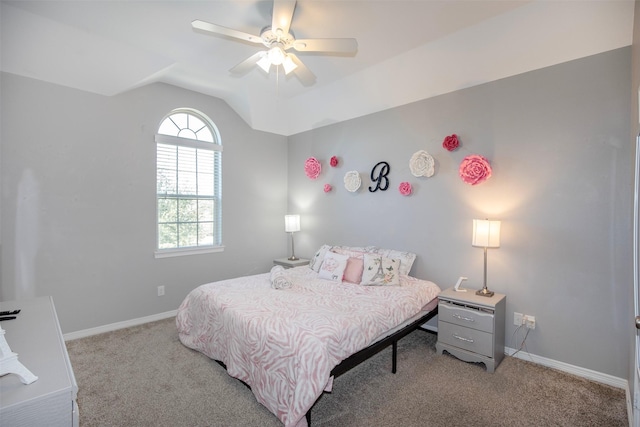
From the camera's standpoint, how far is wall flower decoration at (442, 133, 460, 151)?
9.96 feet

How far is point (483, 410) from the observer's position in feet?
6.61

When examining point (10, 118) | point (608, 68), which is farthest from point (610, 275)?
point (10, 118)

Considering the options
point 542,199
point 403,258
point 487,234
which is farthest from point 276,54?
point 542,199

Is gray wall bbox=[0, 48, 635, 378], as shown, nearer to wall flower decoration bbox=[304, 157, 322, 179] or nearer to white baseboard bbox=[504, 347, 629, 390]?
white baseboard bbox=[504, 347, 629, 390]

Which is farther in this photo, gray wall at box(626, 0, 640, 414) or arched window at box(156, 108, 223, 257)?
arched window at box(156, 108, 223, 257)

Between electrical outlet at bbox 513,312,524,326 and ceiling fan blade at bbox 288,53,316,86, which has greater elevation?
ceiling fan blade at bbox 288,53,316,86

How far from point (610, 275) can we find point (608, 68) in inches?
62.9

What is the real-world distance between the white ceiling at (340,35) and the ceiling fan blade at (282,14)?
324 mm

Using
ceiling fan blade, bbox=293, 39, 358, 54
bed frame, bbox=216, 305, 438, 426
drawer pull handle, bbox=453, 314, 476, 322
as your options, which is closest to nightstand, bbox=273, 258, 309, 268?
bed frame, bbox=216, 305, 438, 426

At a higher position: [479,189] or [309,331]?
[479,189]

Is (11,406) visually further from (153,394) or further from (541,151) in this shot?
(541,151)

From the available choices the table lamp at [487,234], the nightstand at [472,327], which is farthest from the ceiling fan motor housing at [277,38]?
the nightstand at [472,327]

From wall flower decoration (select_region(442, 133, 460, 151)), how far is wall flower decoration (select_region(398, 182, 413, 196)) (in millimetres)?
583

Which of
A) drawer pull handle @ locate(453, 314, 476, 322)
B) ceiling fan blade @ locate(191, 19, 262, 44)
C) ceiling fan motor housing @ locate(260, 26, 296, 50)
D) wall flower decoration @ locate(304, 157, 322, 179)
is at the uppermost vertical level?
ceiling fan motor housing @ locate(260, 26, 296, 50)
